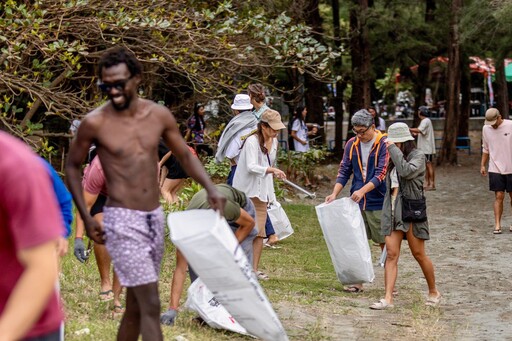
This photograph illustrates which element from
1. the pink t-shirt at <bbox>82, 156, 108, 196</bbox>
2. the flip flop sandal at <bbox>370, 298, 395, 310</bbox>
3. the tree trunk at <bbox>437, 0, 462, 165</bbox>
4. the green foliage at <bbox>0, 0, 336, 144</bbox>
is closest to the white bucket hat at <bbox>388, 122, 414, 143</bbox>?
the flip flop sandal at <bbox>370, 298, 395, 310</bbox>

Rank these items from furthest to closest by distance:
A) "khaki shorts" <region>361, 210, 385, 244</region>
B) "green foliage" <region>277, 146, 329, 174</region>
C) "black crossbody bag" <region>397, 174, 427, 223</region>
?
"green foliage" <region>277, 146, 329, 174</region>
"khaki shorts" <region>361, 210, 385, 244</region>
"black crossbody bag" <region>397, 174, 427, 223</region>

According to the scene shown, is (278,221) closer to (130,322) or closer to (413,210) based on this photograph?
(413,210)

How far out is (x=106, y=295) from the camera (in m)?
8.70

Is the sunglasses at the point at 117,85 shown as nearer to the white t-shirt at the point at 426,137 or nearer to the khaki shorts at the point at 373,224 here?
the khaki shorts at the point at 373,224

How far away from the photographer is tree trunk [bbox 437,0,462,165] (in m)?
25.8

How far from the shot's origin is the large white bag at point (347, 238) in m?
9.95

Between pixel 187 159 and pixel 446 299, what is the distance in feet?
16.1

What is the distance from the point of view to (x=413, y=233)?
31.5ft

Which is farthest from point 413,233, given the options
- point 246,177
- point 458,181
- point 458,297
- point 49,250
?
point 458,181

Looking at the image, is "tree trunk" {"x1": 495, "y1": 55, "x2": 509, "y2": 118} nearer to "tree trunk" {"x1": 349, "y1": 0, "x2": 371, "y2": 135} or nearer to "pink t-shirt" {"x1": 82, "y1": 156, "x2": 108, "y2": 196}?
"tree trunk" {"x1": 349, "y1": 0, "x2": 371, "y2": 135}

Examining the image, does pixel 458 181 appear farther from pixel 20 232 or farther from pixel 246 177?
pixel 20 232

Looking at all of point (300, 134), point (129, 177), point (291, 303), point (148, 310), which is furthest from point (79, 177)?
point (300, 134)

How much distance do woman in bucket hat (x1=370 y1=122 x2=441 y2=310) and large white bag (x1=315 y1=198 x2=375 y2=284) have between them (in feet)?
1.13

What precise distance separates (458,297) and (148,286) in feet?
17.4
